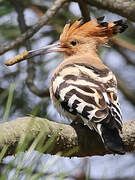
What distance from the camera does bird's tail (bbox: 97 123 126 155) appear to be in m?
1.90

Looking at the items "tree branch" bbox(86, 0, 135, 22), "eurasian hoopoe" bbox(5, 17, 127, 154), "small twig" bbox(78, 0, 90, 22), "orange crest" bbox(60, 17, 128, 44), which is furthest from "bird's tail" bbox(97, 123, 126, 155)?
"orange crest" bbox(60, 17, 128, 44)

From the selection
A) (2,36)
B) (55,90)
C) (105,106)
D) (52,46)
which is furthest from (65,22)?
(105,106)

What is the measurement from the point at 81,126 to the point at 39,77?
1.34 m

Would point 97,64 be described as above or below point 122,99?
above

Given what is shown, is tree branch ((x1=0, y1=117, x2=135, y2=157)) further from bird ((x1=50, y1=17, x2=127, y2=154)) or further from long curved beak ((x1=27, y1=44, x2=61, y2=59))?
long curved beak ((x1=27, y1=44, x2=61, y2=59))

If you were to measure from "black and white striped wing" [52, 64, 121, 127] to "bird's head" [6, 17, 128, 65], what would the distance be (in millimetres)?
621

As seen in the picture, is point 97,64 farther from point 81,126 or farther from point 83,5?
point 81,126

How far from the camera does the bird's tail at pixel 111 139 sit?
6.24 feet

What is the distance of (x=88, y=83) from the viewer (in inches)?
93.0

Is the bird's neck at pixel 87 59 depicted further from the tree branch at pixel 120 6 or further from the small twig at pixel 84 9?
the tree branch at pixel 120 6

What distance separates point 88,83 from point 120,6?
0.53 metres

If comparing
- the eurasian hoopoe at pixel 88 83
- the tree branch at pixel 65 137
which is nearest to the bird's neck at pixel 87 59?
the eurasian hoopoe at pixel 88 83

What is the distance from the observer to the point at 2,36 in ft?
11.1

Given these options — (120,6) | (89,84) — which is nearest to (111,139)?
(89,84)
